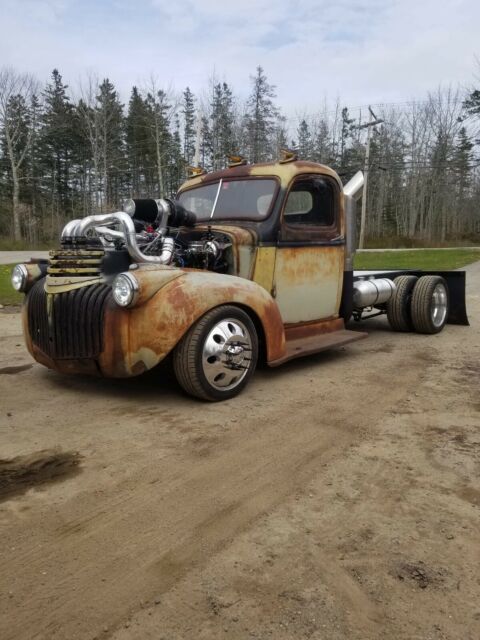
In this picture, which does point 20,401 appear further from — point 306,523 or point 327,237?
point 327,237

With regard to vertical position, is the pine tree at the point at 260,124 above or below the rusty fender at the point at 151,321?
above

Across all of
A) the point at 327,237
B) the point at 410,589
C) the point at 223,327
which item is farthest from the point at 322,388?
the point at 410,589

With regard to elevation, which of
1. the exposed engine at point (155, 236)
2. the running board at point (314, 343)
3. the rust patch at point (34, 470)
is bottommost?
the rust patch at point (34, 470)

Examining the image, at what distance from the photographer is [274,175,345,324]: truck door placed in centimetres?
521

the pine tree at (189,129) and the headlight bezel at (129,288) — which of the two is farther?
the pine tree at (189,129)

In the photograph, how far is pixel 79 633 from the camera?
1803 millimetres

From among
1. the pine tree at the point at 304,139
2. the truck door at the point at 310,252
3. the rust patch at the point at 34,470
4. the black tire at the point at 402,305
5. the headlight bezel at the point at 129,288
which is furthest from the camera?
the pine tree at the point at 304,139

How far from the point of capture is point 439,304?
7.73 meters

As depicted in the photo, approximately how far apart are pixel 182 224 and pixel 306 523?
10.7 feet

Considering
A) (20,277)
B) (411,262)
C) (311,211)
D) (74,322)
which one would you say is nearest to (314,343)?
(311,211)

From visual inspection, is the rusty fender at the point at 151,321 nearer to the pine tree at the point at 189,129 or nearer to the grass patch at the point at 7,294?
the grass patch at the point at 7,294

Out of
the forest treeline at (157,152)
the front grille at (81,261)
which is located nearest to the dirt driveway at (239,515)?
the front grille at (81,261)

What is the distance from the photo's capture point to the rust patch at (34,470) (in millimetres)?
2822

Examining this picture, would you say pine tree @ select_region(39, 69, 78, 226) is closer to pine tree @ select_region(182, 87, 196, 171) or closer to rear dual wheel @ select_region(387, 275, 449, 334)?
pine tree @ select_region(182, 87, 196, 171)
